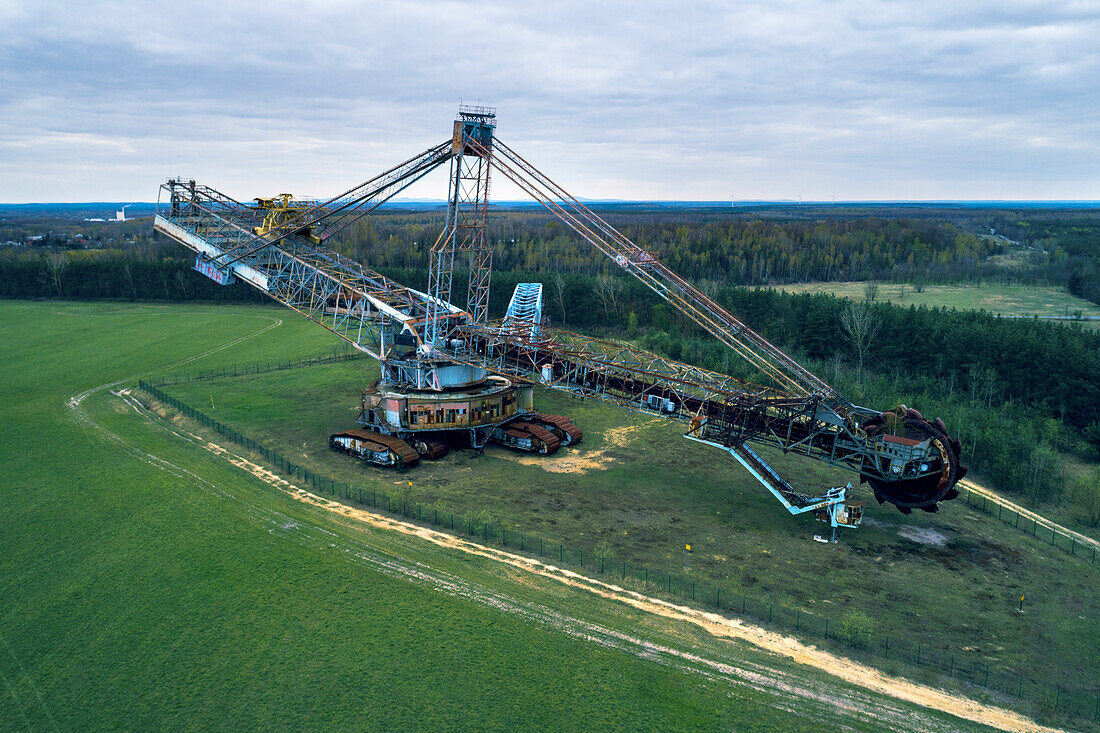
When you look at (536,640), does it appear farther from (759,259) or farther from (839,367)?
(759,259)

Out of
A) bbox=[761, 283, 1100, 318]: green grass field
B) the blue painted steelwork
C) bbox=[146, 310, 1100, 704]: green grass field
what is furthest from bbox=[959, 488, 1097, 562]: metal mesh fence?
bbox=[761, 283, 1100, 318]: green grass field

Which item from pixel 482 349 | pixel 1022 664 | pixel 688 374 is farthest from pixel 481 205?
pixel 1022 664

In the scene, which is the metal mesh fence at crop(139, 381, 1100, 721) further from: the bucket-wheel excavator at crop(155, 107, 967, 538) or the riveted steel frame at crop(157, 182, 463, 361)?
the riveted steel frame at crop(157, 182, 463, 361)

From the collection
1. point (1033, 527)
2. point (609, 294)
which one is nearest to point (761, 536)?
point (1033, 527)

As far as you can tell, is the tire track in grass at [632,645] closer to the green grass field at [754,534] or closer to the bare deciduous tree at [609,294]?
the green grass field at [754,534]

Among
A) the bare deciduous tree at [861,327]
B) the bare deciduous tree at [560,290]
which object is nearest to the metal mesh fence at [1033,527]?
the bare deciduous tree at [861,327]

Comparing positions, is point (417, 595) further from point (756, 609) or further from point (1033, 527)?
point (1033, 527)
